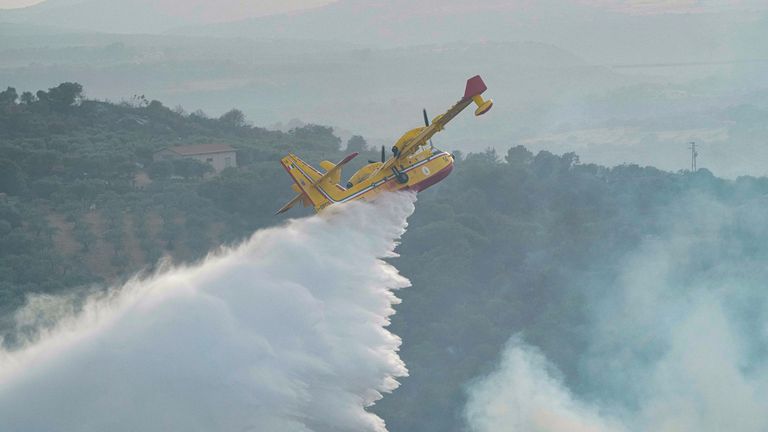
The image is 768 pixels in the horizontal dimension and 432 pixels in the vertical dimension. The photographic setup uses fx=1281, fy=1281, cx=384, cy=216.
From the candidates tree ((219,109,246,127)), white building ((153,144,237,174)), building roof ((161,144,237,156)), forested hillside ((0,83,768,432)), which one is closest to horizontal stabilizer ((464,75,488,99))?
forested hillside ((0,83,768,432))

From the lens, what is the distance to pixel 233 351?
3297 cm

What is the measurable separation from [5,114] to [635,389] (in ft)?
200

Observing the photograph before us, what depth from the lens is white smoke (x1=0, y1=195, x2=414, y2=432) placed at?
3058 centimetres

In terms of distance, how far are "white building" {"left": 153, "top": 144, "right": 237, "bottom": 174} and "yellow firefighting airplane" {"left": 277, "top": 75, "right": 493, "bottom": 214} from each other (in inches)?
2221

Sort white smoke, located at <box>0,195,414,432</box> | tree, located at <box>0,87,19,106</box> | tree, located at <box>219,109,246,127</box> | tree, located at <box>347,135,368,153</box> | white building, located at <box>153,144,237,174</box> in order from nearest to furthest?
white smoke, located at <box>0,195,414,432</box>, white building, located at <box>153,144,237,174</box>, tree, located at <box>0,87,19,106</box>, tree, located at <box>347,135,368,153</box>, tree, located at <box>219,109,246,127</box>

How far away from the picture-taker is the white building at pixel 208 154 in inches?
3885

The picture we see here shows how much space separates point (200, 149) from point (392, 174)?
206ft

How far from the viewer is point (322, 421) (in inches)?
1368

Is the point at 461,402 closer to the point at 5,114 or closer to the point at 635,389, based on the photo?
the point at 635,389

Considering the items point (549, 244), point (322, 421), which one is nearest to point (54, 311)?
point (322, 421)

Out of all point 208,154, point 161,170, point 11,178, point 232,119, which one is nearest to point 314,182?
point 11,178

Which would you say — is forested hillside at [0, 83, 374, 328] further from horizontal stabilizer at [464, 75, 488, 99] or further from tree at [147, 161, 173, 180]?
horizontal stabilizer at [464, 75, 488, 99]

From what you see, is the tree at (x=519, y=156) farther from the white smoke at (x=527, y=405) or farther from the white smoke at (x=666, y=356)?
the white smoke at (x=527, y=405)

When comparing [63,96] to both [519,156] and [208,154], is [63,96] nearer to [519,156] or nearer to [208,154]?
[208,154]
